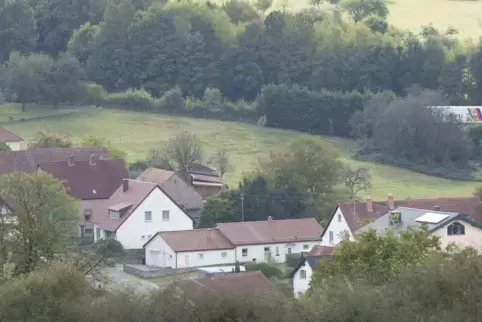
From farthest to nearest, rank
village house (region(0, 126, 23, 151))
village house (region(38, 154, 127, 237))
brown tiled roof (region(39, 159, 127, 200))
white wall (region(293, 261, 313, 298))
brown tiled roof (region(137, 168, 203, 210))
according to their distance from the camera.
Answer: village house (region(0, 126, 23, 151)) → brown tiled roof (region(137, 168, 203, 210)) → brown tiled roof (region(39, 159, 127, 200)) → village house (region(38, 154, 127, 237)) → white wall (region(293, 261, 313, 298))

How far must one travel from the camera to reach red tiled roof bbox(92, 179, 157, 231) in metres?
40.5

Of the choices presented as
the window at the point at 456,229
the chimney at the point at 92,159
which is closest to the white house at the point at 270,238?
the window at the point at 456,229

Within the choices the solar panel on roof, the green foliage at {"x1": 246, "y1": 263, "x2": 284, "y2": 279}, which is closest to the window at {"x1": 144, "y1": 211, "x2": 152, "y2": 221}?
the green foliage at {"x1": 246, "y1": 263, "x2": 284, "y2": 279}

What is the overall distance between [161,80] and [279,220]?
113 ft

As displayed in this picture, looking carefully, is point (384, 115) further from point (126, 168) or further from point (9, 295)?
point (9, 295)

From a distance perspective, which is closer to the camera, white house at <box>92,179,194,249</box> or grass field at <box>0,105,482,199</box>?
white house at <box>92,179,194,249</box>

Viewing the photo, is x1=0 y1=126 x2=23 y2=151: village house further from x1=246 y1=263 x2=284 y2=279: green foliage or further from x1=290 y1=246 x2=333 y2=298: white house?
x1=290 y1=246 x2=333 y2=298: white house

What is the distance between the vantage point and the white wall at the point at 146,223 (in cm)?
4028

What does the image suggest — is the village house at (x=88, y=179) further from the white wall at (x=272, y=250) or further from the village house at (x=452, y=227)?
the village house at (x=452, y=227)

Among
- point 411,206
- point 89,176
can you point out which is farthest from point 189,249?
point 89,176

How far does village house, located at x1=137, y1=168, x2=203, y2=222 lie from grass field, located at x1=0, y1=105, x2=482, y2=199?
670cm

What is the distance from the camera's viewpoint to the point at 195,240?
38.0 m

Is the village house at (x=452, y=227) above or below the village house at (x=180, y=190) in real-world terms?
above

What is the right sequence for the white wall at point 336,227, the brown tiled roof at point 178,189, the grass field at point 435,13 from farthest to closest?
the grass field at point 435,13 < the brown tiled roof at point 178,189 < the white wall at point 336,227
